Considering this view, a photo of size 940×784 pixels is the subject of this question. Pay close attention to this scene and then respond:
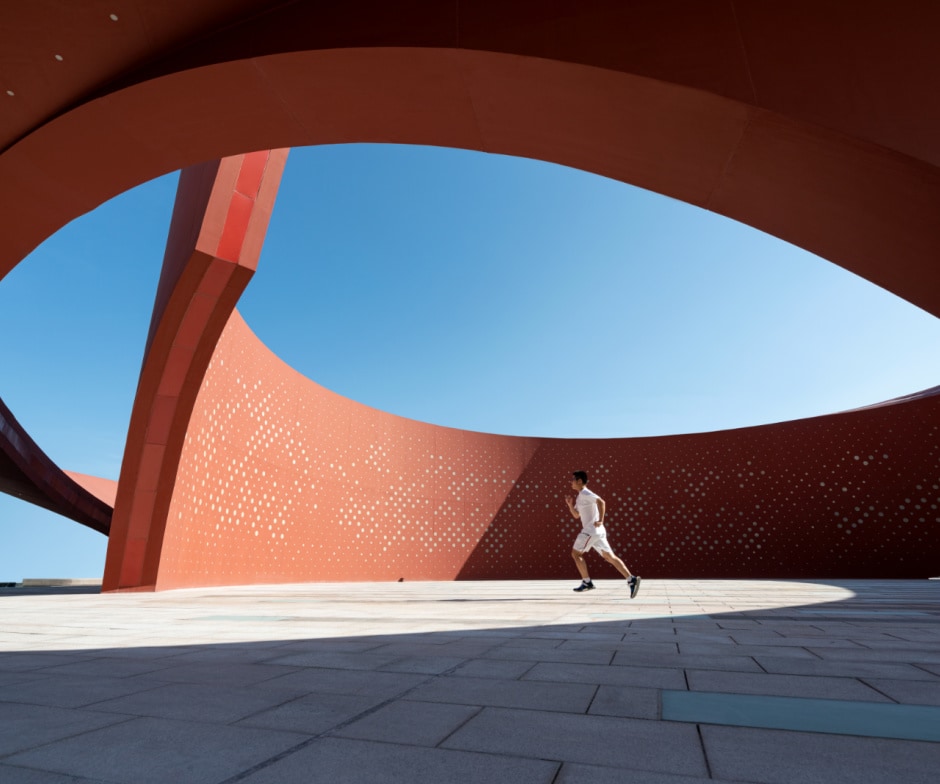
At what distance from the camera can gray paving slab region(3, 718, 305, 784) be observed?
0.97 metres

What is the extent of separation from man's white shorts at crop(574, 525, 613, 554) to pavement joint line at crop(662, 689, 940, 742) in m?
4.14

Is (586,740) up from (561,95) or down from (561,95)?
down

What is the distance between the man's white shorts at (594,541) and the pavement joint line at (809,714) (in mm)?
4139

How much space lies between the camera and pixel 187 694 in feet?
5.01

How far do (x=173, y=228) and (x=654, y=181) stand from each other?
7782 mm

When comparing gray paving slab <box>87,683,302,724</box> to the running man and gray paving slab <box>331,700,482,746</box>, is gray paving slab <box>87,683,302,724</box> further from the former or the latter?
the running man

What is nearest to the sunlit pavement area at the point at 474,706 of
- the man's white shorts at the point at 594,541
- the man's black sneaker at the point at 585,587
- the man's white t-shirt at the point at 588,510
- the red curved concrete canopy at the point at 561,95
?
the red curved concrete canopy at the point at 561,95

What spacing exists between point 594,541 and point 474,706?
14.6 ft

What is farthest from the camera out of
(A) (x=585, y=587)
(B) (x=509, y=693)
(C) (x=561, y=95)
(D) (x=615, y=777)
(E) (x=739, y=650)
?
(A) (x=585, y=587)

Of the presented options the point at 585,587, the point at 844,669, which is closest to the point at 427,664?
the point at 844,669

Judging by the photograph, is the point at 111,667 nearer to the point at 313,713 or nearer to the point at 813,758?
the point at 313,713

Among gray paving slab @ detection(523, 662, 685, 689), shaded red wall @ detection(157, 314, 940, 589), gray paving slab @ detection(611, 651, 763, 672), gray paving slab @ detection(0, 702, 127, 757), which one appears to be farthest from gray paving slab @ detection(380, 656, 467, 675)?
shaded red wall @ detection(157, 314, 940, 589)

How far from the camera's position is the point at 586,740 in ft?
3.73

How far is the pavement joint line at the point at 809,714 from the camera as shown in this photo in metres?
1.19
